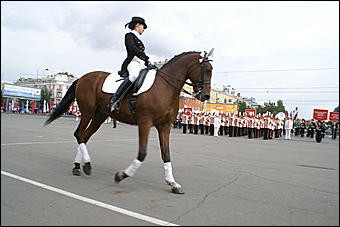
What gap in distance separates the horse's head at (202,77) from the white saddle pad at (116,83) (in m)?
0.78

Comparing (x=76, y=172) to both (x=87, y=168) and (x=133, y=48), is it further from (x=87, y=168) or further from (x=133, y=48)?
(x=133, y=48)

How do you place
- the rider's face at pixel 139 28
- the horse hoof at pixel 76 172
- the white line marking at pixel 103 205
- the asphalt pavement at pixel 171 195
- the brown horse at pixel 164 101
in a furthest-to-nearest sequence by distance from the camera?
1. the horse hoof at pixel 76 172
2. the rider's face at pixel 139 28
3. the brown horse at pixel 164 101
4. the asphalt pavement at pixel 171 195
5. the white line marking at pixel 103 205

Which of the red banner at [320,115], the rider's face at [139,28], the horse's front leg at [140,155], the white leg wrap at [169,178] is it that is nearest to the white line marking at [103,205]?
the horse's front leg at [140,155]

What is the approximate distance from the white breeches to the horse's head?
1.05m

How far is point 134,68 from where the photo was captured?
17.8 ft

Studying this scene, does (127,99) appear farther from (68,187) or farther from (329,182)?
(329,182)

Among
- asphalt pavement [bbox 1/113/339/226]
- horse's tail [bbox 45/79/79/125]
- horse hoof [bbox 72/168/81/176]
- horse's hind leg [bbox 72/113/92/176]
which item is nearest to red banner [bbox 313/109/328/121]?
asphalt pavement [bbox 1/113/339/226]

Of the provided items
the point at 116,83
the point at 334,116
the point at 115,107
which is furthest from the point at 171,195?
the point at 334,116

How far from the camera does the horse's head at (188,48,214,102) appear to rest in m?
5.07

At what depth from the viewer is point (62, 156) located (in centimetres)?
809

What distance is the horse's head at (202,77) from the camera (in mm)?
5070

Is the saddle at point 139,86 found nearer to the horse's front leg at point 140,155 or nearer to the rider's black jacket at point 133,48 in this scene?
the rider's black jacket at point 133,48

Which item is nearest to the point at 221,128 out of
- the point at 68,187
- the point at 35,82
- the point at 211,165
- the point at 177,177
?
the point at 35,82

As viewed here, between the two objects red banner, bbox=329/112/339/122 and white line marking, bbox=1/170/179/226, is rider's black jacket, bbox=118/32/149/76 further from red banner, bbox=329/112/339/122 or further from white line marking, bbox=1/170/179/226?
red banner, bbox=329/112/339/122
